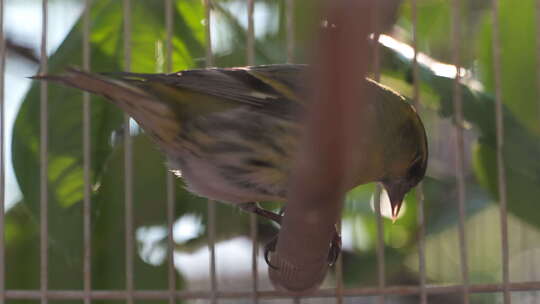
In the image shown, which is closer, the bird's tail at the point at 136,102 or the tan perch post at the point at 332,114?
the tan perch post at the point at 332,114

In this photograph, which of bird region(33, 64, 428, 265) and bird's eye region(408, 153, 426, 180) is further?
bird's eye region(408, 153, 426, 180)

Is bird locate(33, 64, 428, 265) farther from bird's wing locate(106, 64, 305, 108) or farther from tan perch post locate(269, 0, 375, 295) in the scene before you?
tan perch post locate(269, 0, 375, 295)

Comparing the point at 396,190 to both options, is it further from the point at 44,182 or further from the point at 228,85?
the point at 44,182

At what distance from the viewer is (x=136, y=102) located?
0.88 meters

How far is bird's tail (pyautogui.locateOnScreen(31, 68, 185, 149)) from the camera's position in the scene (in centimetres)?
81

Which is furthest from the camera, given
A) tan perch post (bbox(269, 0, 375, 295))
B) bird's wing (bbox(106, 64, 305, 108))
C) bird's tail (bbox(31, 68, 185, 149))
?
bird's wing (bbox(106, 64, 305, 108))

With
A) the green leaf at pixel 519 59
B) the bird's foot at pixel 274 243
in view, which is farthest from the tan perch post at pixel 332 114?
the green leaf at pixel 519 59

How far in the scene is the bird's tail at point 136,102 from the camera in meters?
0.81

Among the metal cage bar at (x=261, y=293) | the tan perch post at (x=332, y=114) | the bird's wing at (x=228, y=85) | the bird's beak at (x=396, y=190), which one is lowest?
the metal cage bar at (x=261, y=293)

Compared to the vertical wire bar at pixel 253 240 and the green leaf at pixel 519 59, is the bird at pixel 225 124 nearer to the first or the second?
the vertical wire bar at pixel 253 240

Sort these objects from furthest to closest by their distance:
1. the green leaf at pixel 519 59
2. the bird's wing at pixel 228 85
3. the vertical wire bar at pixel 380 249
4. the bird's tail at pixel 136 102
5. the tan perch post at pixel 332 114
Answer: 1. the green leaf at pixel 519 59
2. the vertical wire bar at pixel 380 249
3. the bird's wing at pixel 228 85
4. the bird's tail at pixel 136 102
5. the tan perch post at pixel 332 114

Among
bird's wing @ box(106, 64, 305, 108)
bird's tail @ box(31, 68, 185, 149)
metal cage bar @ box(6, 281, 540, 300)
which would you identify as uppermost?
bird's wing @ box(106, 64, 305, 108)

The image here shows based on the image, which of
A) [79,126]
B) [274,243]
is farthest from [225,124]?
[79,126]

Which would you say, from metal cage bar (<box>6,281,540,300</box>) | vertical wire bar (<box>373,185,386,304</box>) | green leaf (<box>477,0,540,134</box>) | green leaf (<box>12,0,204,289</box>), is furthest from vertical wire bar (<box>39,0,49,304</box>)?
green leaf (<box>477,0,540,134</box>)
